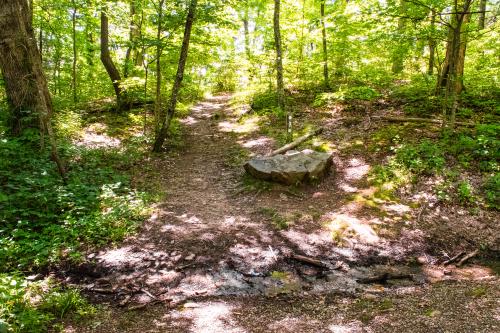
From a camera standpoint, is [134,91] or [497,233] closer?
[497,233]

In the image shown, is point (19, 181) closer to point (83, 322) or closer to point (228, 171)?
point (83, 322)

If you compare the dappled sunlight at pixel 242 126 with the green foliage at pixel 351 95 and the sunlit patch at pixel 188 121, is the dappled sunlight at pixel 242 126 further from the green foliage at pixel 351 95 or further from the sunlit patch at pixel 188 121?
the green foliage at pixel 351 95

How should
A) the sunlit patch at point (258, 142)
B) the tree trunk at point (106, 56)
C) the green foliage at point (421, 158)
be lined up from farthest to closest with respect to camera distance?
the tree trunk at point (106, 56) < the sunlit patch at point (258, 142) < the green foliage at point (421, 158)

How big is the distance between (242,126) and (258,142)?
243 cm

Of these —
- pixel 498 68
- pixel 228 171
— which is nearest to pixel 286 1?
pixel 498 68

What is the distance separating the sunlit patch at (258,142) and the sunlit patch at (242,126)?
3.61 feet

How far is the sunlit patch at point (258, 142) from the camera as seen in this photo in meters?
11.7

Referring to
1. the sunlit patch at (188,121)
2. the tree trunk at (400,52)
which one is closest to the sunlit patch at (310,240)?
the tree trunk at (400,52)

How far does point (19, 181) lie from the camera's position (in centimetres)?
708

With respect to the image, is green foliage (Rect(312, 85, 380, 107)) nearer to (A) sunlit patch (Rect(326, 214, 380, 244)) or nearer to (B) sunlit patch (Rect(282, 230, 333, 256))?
(A) sunlit patch (Rect(326, 214, 380, 244))

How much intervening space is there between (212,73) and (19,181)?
18.9 meters

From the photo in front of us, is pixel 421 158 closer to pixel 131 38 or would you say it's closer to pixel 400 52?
pixel 400 52

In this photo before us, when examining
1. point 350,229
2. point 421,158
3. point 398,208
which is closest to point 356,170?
point 421,158

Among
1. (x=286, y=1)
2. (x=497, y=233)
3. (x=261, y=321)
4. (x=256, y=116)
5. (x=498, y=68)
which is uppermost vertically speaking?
(x=286, y=1)
